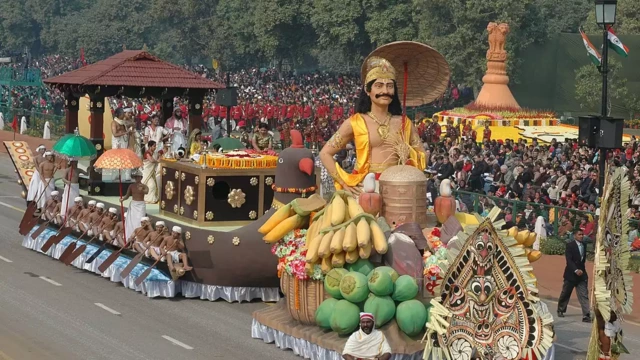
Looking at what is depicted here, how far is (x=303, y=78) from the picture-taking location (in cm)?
8019

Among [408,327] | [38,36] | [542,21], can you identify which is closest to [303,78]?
[542,21]

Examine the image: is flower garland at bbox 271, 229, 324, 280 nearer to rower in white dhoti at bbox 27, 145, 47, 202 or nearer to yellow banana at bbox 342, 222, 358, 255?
yellow banana at bbox 342, 222, 358, 255

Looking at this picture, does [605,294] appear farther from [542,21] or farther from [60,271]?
[542,21]

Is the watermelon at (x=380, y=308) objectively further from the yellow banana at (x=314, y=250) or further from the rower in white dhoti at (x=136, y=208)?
the rower in white dhoti at (x=136, y=208)

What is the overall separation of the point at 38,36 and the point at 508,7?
236 feet

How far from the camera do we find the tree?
183 feet

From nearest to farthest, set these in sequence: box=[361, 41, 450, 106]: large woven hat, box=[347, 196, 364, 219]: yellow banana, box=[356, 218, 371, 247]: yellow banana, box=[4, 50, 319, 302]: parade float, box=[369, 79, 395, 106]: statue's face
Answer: box=[356, 218, 371, 247]: yellow banana, box=[347, 196, 364, 219]: yellow banana, box=[369, 79, 395, 106]: statue's face, box=[361, 41, 450, 106]: large woven hat, box=[4, 50, 319, 302]: parade float

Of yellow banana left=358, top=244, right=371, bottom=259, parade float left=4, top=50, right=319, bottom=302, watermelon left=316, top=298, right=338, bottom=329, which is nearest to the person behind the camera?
yellow banana left=358, top=244, right=371, bottom=259

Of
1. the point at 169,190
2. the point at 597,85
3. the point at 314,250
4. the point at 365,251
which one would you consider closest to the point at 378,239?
the point at 365,251

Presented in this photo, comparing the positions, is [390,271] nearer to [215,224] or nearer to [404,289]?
[404,289]

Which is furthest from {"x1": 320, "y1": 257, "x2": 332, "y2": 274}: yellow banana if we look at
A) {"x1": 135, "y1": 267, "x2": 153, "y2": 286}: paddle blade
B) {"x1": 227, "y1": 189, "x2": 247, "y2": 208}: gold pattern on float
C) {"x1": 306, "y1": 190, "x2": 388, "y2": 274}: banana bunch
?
{"x1": 135, "y1": 267, "x2": 153, "y2": 286}: paddle blade

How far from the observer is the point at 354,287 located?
16.6 m

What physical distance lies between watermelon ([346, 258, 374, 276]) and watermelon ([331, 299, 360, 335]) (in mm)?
510

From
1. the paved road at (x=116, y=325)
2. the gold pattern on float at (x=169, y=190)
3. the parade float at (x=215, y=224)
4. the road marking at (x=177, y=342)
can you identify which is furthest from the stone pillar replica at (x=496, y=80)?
the road marking at (x=177, y=342)
